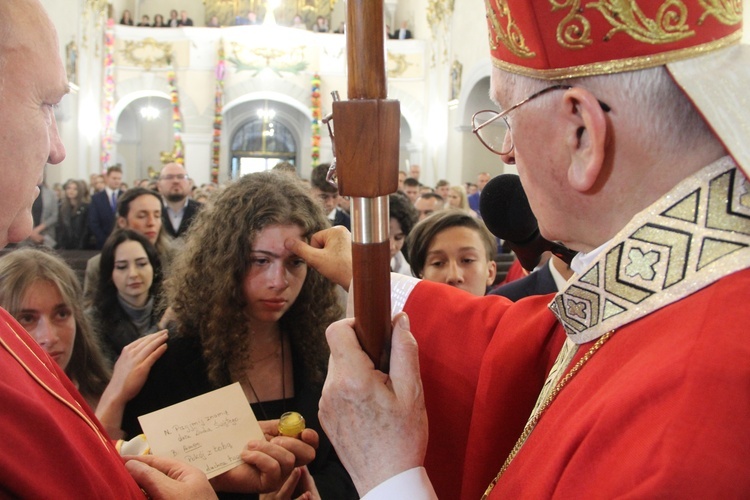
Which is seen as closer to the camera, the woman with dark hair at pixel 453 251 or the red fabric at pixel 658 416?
the red fabric at pixel 658 416

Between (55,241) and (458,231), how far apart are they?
5945 mm

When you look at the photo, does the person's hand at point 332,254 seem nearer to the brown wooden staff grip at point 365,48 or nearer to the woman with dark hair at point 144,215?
the brown wooden staff grip at point 365,48

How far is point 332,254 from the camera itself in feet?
5.58

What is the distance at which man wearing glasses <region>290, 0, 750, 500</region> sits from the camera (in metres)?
0.71

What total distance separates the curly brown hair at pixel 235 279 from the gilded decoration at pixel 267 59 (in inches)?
620

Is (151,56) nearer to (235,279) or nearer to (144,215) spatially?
(144,215)

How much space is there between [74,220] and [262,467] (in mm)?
7204

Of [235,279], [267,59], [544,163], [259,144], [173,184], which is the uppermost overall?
[267,59]

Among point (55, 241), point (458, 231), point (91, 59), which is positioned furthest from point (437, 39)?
point (458, 231)

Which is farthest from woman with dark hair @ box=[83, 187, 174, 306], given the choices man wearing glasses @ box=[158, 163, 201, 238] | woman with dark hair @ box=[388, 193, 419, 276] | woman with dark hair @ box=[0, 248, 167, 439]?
woman with dark hair @ box=[0, 248, 167, 439]

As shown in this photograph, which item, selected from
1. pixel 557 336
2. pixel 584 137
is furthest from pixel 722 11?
pixel 557 336

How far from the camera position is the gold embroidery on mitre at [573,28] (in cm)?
91

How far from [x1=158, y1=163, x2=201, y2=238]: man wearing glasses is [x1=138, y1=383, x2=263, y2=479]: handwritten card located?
426 centimetres

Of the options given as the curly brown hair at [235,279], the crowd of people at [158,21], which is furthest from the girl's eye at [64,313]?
the crowd of people at [158,21]
